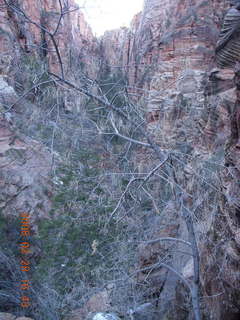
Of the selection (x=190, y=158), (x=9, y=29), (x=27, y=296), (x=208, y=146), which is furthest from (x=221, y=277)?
(x=9, y=29)

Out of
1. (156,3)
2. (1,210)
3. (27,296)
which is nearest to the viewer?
(27,296)

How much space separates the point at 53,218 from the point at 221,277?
7079 mm

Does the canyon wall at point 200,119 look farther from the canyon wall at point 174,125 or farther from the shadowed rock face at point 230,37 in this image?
the shadowed rock face at point 230,37

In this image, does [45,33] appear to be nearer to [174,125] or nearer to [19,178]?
[174,125]

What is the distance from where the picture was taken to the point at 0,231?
7406 mm

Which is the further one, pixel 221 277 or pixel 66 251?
pixel 66 251

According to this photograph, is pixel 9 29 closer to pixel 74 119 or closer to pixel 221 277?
pixel 74 119

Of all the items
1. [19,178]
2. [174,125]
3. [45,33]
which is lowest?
[19,178]

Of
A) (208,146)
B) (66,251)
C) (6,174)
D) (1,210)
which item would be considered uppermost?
(208,146)
